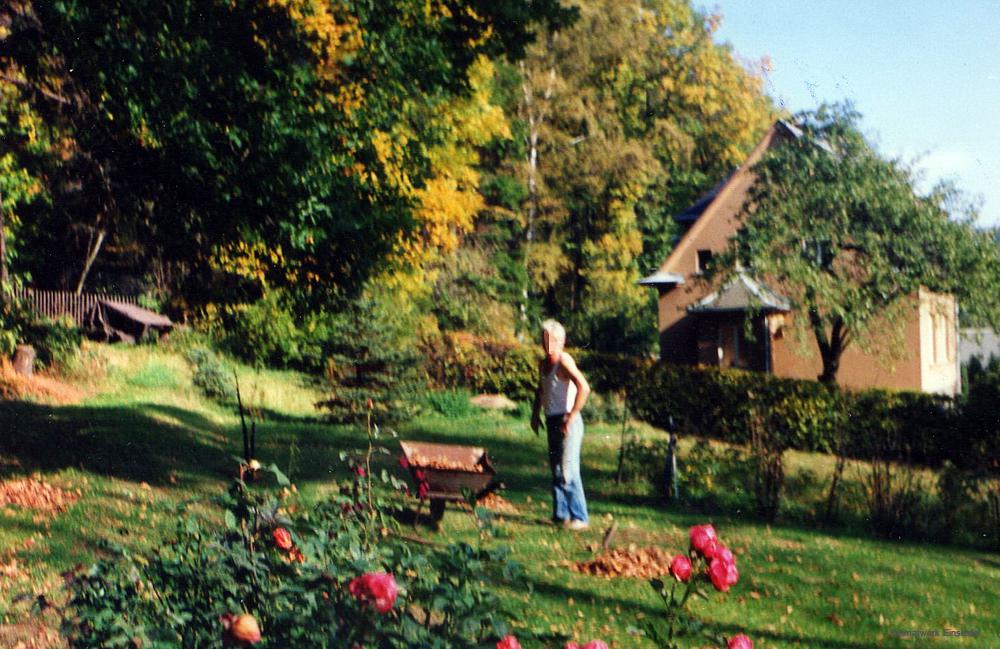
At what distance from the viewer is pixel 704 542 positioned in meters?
3.41

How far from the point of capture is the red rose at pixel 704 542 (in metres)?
3.40

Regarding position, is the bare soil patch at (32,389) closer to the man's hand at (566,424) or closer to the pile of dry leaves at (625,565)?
the man's hand at (566,424)

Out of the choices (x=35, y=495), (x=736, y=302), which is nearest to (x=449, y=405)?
(x=35, y=495)

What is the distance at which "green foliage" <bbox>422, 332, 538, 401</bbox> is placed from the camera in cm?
2692

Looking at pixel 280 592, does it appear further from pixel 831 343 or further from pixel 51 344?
pixel 831 343

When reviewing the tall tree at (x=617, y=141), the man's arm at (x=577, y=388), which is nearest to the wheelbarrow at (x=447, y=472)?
the man's arm at (x=577, y=388)

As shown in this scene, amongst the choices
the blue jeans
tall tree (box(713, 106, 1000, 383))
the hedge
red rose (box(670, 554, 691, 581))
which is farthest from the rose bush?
tall tree (box(713, 106, 1000, 383))

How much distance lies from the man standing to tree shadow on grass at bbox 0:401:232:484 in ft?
13.8

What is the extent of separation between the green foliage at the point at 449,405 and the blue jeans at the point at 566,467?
12173 mm

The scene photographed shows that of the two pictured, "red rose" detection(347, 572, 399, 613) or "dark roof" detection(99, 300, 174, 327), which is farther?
"dark roof" detection(99, 300, 174, 327)

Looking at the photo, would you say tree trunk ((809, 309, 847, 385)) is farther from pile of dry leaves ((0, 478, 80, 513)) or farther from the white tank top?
pile of dry leaves ((0, 478, 80, 513))

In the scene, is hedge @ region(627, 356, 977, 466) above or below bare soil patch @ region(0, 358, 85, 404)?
below

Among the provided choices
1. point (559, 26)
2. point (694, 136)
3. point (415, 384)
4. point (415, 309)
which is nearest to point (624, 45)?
point (694, 136)

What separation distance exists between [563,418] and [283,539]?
5849mm
